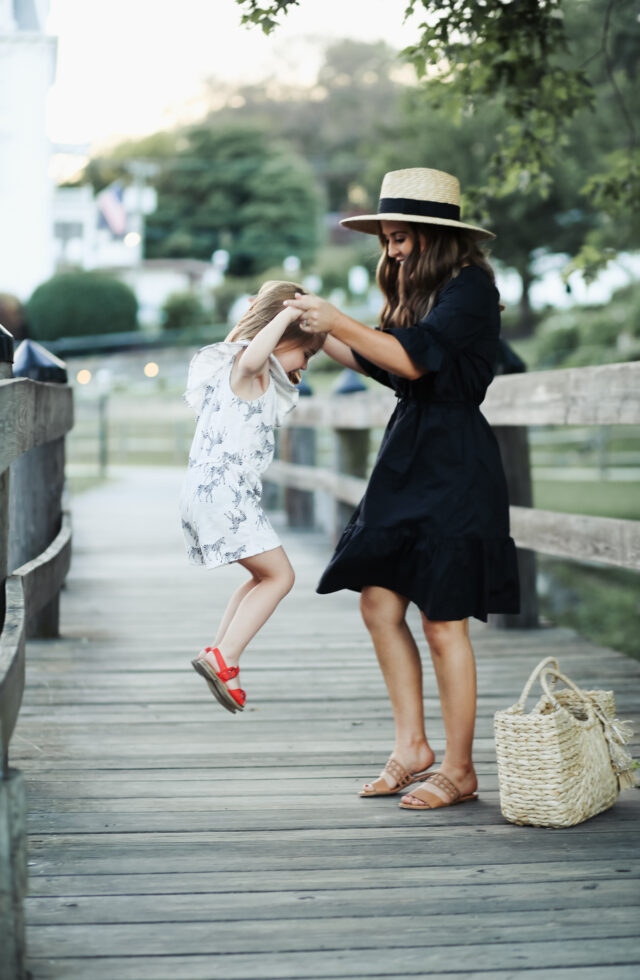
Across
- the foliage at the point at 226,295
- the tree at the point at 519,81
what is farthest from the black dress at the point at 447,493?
the foliage at the point at 226,295

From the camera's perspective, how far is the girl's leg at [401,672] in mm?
3443

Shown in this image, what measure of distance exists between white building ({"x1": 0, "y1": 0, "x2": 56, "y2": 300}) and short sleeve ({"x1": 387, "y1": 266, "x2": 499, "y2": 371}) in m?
27.5

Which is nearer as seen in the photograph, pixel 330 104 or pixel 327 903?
pixel 327 903

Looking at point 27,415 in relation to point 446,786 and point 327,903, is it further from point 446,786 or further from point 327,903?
point 327,903

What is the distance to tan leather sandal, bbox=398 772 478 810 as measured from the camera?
3271mm

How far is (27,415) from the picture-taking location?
3.58m

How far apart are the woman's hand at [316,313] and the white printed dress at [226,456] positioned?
354 millimetres

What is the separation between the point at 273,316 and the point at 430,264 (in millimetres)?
428

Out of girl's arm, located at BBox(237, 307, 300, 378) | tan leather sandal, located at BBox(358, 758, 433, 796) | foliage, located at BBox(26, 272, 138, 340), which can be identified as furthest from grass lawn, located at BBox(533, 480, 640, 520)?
foliage, located at BBox(26, 272, 138, 340)

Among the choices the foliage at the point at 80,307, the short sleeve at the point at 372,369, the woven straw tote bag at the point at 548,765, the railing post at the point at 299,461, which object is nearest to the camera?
the woven straw tote bag at the point at 548,765

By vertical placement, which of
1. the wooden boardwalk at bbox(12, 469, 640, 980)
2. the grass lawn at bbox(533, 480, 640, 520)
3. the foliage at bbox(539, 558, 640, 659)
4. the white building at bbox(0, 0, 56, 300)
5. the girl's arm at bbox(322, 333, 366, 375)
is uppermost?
the white building at bbox(0, 0, 56, 300)

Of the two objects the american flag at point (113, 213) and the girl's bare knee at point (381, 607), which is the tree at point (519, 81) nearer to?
the girl's bare knee at point (381, 607)

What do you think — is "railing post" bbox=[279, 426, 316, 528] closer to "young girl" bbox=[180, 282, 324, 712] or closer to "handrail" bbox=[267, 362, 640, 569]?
"handrail" bbox=[267, 362, 640, 569]

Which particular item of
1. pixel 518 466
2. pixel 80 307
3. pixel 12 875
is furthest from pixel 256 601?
pixel 80 307
